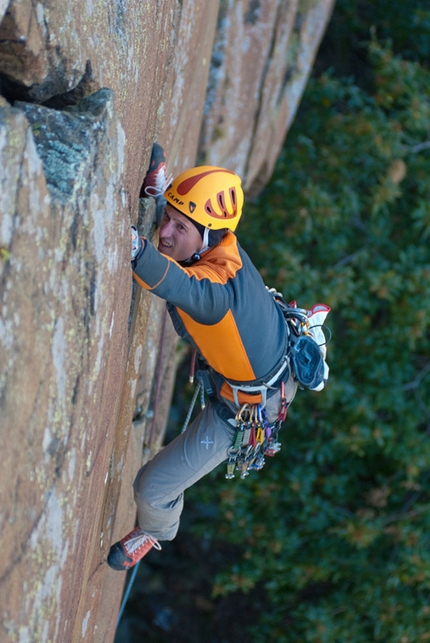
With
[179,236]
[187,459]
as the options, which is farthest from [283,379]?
[179,236]

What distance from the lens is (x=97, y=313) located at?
199 cm

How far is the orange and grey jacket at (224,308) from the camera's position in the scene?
97.3 inches

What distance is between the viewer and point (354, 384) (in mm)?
6770

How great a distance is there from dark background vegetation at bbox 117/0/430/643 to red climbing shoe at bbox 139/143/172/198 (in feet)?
10.6

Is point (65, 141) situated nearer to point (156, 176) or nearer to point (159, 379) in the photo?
point (156, 176)

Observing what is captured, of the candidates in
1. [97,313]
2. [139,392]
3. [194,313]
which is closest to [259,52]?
[139,392]

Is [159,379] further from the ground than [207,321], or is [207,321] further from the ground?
[207,321]

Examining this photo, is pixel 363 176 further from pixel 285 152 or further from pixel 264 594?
pixel 264 594

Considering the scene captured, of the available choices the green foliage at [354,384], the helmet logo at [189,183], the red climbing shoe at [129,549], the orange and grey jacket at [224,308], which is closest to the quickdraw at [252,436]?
the orange and grey jacket at [224,308]

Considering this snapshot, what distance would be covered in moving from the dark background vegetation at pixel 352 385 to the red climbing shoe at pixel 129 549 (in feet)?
10.1

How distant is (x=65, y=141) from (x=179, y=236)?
1.16m

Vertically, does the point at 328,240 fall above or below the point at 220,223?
below

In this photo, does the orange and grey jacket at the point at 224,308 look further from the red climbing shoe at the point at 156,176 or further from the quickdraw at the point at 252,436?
the red climbing shoe at the point at 156,176

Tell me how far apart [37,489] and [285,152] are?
5984 mm
